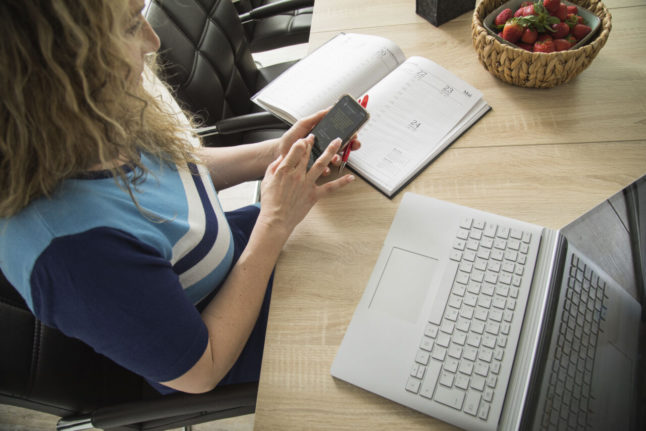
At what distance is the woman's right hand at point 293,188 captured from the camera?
0.69 m

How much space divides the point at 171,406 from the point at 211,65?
835 mm

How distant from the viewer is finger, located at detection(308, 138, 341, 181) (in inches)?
27.5

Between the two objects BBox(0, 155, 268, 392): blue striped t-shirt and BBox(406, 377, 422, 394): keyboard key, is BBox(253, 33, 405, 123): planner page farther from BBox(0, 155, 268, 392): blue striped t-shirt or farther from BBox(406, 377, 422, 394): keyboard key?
BBox(406, 377, 422, 394): keyboard key

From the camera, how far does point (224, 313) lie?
625 millimetres

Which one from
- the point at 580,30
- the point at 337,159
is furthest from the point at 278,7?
the point at 580,30

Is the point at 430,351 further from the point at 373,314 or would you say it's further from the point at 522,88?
the point at 522,88

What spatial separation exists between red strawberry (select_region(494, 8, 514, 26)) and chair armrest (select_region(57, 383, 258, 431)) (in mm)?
850

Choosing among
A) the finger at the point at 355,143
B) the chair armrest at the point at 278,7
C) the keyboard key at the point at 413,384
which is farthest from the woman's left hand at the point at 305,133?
the chair armrest at the point at 278,7

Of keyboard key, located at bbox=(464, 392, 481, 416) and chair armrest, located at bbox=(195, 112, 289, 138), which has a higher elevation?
chair armrest, located at bbox=(195, 112, 289, 138)

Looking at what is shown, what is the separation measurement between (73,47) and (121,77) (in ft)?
0.23

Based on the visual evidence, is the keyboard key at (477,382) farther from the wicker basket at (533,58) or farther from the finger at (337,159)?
the wicker basket at (533,58)

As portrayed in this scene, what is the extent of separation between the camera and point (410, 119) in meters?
0.82

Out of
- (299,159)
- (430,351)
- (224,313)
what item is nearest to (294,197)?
Result: (299,159)

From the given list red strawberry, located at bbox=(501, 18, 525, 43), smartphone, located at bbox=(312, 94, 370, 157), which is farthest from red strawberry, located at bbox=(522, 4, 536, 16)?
smartphone, located at bbox=(312, 94, 370, 157)
